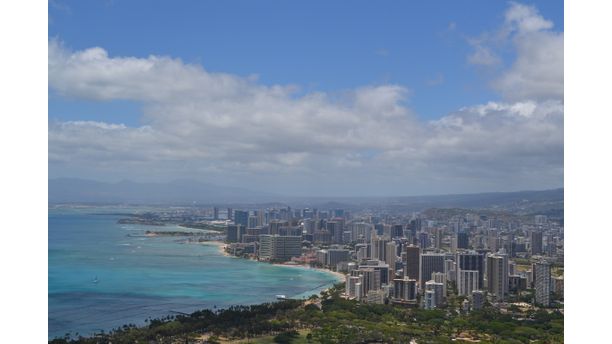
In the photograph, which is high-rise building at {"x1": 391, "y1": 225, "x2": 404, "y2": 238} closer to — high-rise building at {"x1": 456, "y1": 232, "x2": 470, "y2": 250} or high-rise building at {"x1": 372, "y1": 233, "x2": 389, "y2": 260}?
high-rise building at {"x1": 372, "y1": 233, "x2": 389, "y2": 260}

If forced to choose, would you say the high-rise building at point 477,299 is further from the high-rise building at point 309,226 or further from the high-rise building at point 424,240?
the high-rise building at point 309,226

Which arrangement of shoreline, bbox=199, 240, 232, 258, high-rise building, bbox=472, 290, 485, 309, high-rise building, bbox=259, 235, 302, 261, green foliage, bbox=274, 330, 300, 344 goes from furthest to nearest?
1. shoreline, bbox=199, 240, 232, 258
2. high-rise building, bbox=259, 235, 302, 261
3. high-rise building, bbox=472, 290, 485, 309
4. green foliage, bbox=274, 330, 300, 344

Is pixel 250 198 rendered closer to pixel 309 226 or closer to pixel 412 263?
pixel 309 226

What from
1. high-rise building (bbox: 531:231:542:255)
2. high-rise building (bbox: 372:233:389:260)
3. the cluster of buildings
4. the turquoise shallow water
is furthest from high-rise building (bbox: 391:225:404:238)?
high-rise building (bbox: 531:231:542:255)

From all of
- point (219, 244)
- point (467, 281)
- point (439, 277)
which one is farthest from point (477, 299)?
point (219, 244)
